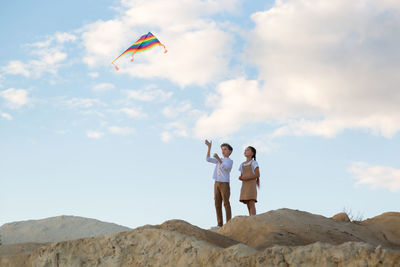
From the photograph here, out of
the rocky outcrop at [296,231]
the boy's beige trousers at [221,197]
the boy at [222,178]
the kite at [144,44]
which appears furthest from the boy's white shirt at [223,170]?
the kite at [144,44]

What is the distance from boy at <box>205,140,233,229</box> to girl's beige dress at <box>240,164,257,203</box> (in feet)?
1.11

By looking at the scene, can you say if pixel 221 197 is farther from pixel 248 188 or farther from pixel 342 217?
pixel 342 217

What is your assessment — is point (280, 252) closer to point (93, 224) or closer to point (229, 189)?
point (229, 189)

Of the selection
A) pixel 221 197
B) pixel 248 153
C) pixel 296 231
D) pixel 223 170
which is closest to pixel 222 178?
pixel 223 170

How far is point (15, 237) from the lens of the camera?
1430cm

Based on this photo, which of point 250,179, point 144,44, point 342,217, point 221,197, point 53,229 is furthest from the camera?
point 53,229

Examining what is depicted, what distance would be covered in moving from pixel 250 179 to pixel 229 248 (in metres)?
5.18

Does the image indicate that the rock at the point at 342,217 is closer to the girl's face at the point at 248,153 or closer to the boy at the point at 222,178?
the girl's face at the point at 248,153

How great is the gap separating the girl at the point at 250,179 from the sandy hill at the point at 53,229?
6150 mm

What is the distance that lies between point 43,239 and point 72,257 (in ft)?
31.7

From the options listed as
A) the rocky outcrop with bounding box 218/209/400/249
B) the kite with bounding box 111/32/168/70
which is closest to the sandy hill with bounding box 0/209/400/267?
the rocky outcrop with bounding box 218/209/400/249

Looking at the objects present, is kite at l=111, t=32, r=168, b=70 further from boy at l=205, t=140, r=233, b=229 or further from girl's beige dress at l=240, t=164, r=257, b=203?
girl's beige dress at l=240, t=164, r=257, b=203

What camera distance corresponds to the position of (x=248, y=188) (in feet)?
29.9

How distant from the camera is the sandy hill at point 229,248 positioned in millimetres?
3574
